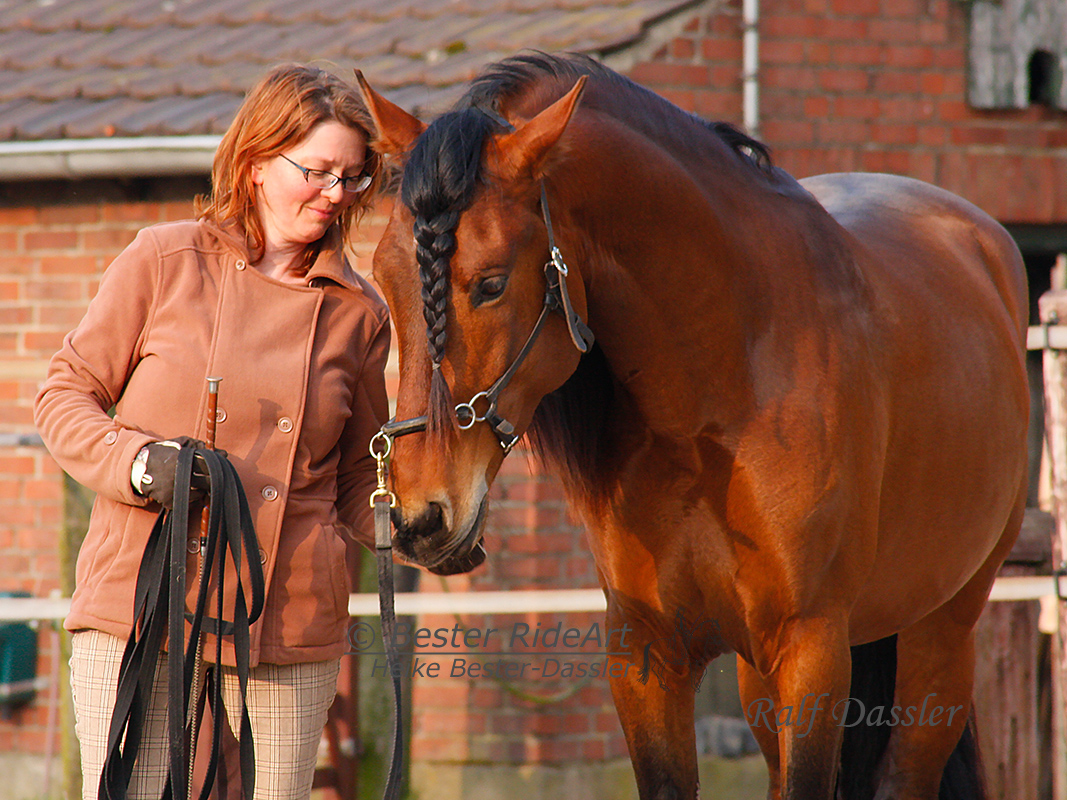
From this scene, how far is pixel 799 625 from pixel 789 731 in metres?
0.21

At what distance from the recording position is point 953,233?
3.14m

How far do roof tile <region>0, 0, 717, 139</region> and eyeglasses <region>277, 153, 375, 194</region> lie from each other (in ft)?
6.77

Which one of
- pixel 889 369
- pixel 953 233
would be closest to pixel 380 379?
pixel 889 369

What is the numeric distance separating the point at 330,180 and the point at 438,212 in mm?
441

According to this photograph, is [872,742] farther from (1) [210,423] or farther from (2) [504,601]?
(1) [210,423]

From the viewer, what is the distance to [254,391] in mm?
2121

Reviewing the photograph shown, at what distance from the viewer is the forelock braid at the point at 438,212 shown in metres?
1.76

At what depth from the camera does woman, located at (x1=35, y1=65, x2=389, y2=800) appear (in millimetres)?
2053

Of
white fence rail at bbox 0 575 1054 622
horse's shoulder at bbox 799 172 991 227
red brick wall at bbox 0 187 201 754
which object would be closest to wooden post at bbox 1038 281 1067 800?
white fence rail at bbox 0 575 1054 622

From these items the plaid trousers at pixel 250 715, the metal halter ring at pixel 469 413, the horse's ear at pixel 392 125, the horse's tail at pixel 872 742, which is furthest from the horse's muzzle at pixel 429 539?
the horse's tail at pixel 872 742

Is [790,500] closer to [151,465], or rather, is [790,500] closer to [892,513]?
[892,513]

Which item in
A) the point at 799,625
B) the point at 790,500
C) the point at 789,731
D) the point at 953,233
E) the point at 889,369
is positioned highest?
the point at 953,233

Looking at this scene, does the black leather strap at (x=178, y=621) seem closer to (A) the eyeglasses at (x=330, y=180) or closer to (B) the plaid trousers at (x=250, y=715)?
(B) the plaid trousers at (x=250, y=715)

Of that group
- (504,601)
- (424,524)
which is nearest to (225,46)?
(504,601)
